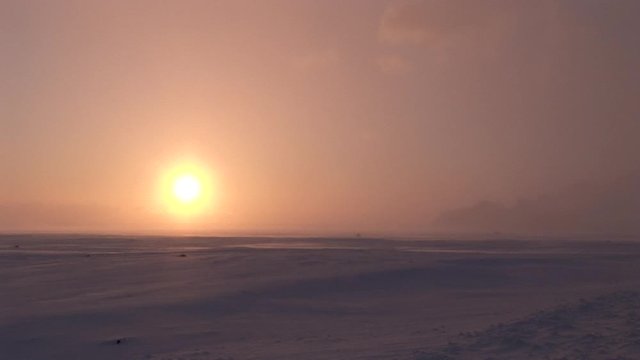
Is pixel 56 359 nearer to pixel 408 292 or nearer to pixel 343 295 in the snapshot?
pixel 343 295

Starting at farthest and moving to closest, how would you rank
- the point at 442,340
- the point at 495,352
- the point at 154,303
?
the point at 154,303, the point at 442,340, the point at 495,352

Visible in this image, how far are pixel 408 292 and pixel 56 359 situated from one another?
12300mm

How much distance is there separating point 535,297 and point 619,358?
32.6ft

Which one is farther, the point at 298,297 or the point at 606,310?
the point at 298,297

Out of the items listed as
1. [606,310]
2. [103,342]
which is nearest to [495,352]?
[606,310]

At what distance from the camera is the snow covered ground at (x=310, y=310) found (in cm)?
1382

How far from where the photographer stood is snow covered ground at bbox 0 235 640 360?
544 inches

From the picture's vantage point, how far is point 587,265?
115 feet

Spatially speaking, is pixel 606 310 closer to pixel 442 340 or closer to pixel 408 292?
pixel 442 340

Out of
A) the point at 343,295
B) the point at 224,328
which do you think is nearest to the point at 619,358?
the point at 224,328

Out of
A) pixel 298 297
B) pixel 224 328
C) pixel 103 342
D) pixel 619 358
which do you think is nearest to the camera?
pixel 619 358

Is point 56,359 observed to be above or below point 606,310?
below

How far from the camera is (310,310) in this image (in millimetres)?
19844

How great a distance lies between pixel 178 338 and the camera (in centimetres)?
1591
